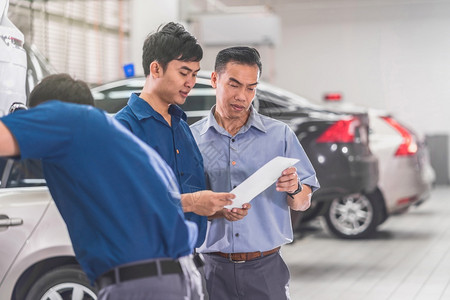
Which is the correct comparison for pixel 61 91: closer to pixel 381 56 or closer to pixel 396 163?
pixel 396 163

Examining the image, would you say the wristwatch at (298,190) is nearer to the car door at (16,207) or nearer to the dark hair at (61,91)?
the dark hair at (61,91)

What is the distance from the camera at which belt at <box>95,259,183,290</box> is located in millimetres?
2385

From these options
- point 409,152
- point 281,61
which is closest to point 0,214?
point 409,152

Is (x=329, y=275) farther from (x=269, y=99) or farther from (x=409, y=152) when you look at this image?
(x=409, y=152)

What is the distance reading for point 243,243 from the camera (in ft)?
10.8

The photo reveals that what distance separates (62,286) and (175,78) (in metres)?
2.21

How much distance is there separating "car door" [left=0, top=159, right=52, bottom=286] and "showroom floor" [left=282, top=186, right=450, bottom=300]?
298 centimetres

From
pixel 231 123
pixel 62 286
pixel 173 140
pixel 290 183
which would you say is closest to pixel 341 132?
pixel 62 286

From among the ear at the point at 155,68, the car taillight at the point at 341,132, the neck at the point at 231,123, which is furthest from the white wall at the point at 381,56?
the ear at the point at 155,68

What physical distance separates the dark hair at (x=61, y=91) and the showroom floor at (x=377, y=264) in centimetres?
477

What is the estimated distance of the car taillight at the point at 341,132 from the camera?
8.08 meters

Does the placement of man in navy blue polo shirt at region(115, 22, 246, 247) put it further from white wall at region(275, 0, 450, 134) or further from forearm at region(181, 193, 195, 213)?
white wall at region(275, 0, 450, 134)

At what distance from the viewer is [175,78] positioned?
9.37 feet

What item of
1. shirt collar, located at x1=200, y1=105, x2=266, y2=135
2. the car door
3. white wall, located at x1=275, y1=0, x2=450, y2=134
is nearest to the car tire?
the car door
